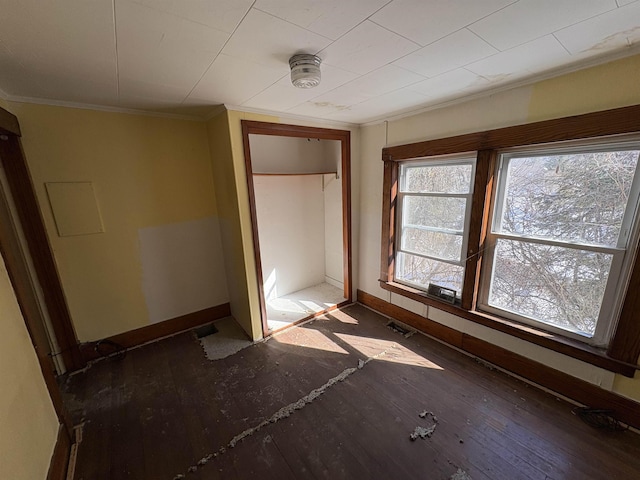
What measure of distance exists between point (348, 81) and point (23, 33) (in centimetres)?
157

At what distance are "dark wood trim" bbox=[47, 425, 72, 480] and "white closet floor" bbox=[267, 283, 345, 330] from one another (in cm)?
168

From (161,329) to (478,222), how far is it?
10.9ft

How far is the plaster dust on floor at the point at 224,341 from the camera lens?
2550mm

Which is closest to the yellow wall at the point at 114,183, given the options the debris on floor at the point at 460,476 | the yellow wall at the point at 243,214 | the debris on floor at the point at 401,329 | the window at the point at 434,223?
the yellow wall at the point at 243,214

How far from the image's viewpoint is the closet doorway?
126 inches

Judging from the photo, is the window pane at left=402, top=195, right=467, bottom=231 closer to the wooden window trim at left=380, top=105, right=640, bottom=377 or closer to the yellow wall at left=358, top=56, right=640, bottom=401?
the wooden window trim at left=380, top=105, right=640, bottom=377

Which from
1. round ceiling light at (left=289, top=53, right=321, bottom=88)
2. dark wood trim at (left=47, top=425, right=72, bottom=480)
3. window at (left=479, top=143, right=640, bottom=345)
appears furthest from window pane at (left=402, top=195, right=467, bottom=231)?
dark wood trim at (left=47, top=425, right=72, bottom=480)

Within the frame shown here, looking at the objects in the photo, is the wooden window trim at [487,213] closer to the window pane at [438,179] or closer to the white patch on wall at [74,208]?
the window pane at [438,179]

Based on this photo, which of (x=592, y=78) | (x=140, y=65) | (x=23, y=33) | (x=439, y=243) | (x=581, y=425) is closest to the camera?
(x=23, y=33)

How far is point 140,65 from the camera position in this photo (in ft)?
4.61

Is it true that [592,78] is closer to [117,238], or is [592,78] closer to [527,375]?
[527,375]

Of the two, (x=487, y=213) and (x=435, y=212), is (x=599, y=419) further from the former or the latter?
(x=435, y=212)

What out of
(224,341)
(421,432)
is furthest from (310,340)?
(421,432)

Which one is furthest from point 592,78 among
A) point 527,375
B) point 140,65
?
point 140,65
